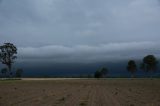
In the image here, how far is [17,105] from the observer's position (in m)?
22.2

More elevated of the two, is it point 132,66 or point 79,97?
point 132,66

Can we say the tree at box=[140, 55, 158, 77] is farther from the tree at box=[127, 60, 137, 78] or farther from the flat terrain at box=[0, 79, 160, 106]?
the flat terrain at box=[0, 79, 160, 106]

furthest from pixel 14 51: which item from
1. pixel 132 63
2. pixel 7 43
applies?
pixel 132 63

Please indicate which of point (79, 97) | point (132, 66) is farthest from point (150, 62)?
point (79, 97)

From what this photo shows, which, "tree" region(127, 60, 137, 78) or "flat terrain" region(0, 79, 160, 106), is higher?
"tree" region(127, 60, 137, 78)

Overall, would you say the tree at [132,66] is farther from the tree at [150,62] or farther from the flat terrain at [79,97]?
the flat terrain at [79,97]

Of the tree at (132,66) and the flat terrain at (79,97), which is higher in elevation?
the tree at (132,66)

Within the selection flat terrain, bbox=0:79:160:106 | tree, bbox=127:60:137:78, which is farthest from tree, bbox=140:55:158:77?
flat terrain, bbox=0:79:160:106

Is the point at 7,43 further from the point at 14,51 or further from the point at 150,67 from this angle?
the point at 150,67

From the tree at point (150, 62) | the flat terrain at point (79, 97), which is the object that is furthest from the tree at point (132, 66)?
the flat terrain at point (79, 97)

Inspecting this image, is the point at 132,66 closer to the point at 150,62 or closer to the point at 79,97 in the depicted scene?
the point at 150,62

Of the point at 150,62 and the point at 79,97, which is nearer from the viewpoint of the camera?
the point at 79,97

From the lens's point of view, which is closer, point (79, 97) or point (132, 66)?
point (79, 97)

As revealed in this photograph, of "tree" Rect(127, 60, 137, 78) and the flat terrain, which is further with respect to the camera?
"tree" Rect(127, 60, 137, 78)
